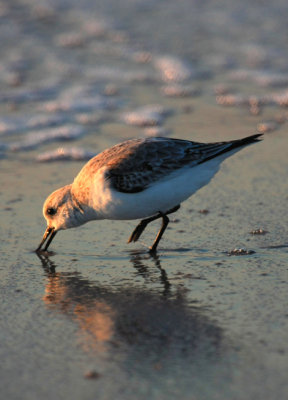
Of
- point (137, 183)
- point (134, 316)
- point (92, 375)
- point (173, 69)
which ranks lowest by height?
point (173, 69)

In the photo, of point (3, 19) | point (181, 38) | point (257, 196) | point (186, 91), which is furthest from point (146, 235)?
point (3, 19)

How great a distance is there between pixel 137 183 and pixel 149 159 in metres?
0.26

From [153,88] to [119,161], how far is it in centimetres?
510

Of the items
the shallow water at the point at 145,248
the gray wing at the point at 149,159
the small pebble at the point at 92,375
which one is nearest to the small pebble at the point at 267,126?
the shallow water at the point at 145,248

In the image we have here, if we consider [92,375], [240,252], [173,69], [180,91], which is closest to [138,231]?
[240,252]

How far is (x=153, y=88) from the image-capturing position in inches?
417

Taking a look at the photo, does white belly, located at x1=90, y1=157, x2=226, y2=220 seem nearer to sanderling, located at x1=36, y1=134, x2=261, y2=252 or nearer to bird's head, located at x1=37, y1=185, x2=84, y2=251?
sanderling, located at x1=36, y1=134, x2=261, y2=252

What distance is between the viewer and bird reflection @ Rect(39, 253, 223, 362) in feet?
13.1

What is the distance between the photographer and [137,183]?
5566mm

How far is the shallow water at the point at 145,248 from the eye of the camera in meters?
3.69

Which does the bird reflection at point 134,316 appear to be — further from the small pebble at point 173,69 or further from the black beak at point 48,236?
the small pebble at point 173,69

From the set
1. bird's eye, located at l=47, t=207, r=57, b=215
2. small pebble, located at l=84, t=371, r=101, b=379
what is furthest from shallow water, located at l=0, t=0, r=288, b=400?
bird's eye, located at l=47, t=207, r=57, b=215

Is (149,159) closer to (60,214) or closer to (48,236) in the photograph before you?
(60,214)

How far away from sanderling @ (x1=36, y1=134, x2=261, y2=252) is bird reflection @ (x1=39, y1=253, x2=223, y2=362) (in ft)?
1.72
